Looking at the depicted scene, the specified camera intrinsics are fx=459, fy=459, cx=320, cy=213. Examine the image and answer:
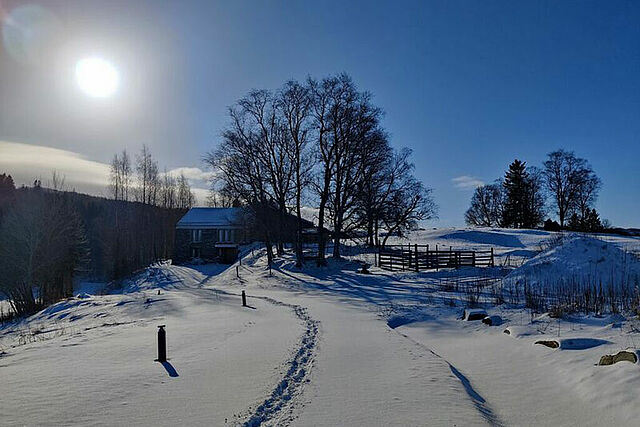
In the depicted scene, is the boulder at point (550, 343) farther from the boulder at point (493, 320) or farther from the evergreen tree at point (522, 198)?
the evergreen tree at point (522, 198)

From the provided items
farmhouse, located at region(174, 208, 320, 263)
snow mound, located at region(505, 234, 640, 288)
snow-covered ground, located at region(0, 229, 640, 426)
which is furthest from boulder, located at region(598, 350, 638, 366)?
farmhouse, located at region(174, 208, 320, 263)

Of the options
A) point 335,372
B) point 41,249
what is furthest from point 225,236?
point 335,372

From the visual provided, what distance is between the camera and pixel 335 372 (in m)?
8.17

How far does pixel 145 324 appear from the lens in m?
15.2

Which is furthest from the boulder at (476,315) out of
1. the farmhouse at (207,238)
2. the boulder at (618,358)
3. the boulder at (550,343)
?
the farmhouse at (207,238)

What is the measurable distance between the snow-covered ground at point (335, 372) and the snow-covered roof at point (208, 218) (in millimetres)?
44750

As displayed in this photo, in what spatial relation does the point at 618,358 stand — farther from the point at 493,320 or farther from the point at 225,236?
the point at 225,236

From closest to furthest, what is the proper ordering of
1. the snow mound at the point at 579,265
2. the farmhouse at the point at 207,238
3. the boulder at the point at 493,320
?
the boulder at the point at 493,320 → the snow mound at the point at 579,265 → the farmhouse at the point at 207,238

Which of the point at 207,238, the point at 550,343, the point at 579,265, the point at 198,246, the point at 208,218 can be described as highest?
the point at 208,218

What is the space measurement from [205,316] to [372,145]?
24327 millimetres

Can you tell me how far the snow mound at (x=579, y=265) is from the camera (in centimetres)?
2133

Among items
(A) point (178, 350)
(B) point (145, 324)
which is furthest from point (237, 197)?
(A) point (178, 350)

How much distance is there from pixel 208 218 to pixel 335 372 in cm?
5634

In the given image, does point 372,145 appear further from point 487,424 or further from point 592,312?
point 487,424
